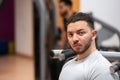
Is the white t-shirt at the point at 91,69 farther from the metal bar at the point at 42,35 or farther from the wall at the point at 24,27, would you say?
the wall at the point at 24,27

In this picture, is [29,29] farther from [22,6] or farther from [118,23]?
[118,23]

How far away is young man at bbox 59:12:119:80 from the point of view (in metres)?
0.90

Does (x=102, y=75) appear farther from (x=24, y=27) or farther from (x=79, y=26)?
(x=24, y=27)

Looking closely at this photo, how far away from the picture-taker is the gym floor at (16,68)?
4.70 meters

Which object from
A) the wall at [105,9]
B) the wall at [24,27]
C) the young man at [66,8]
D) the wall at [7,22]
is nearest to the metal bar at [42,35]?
the young man at [66,8]

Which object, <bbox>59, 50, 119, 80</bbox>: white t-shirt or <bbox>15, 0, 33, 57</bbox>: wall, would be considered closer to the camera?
<bbox>59, 50, 119, 80</bbox>: white t-shirt

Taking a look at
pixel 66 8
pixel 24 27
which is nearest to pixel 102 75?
pixel 66 8

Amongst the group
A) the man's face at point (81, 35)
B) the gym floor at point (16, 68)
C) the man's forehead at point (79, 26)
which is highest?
the man's forehead at point (79, 26)

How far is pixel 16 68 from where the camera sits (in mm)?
5465

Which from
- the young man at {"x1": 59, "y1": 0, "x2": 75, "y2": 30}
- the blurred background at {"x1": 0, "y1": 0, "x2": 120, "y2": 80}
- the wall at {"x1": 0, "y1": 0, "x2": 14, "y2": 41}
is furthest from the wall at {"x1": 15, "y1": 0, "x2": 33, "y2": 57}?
the young man at {"x1": 59, "y1": 0, "x2": 75, "y2": 30}

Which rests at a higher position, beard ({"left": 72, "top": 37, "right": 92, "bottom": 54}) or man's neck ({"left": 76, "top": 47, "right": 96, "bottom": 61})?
beard ({"left": 72, "top": 37, "right": 92, "bottom": 54})

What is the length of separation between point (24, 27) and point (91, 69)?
5.83 meters

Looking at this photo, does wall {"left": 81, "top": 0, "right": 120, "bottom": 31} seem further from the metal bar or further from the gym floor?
the gym floor

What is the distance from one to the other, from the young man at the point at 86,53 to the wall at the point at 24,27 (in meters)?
5.33
